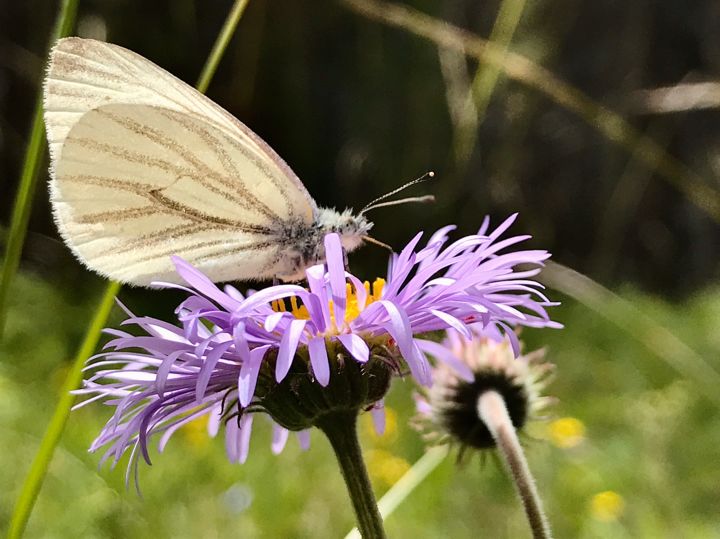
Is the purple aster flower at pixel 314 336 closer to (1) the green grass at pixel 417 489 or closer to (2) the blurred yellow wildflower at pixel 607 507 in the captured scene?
(1) the green grass at pixel 417 489

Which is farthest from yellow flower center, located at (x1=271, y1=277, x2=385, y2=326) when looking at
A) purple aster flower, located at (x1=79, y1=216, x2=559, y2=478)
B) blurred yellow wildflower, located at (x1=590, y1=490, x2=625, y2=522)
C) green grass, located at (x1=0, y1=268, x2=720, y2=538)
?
blurred yellow wildflower, located at (x1=590, y1=490, x2=625, y2=522)

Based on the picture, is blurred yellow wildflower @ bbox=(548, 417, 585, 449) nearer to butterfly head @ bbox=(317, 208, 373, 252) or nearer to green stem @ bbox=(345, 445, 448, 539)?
green stem @ bbox=(345, 445, 448, 539)

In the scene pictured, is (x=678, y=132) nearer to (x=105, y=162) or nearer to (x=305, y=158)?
(x=305, y=158)

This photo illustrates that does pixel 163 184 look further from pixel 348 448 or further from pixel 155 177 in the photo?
pixel 348 448

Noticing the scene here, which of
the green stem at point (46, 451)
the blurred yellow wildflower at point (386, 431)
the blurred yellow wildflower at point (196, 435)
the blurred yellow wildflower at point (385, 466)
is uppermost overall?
the blurred yellow wildflower at point (386, 431)

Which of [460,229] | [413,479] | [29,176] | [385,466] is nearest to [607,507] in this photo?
[385,466]

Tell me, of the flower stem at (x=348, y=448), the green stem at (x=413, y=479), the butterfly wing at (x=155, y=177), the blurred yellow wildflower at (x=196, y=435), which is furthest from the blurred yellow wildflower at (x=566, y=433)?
the flower stem at (x=348, y=448)
